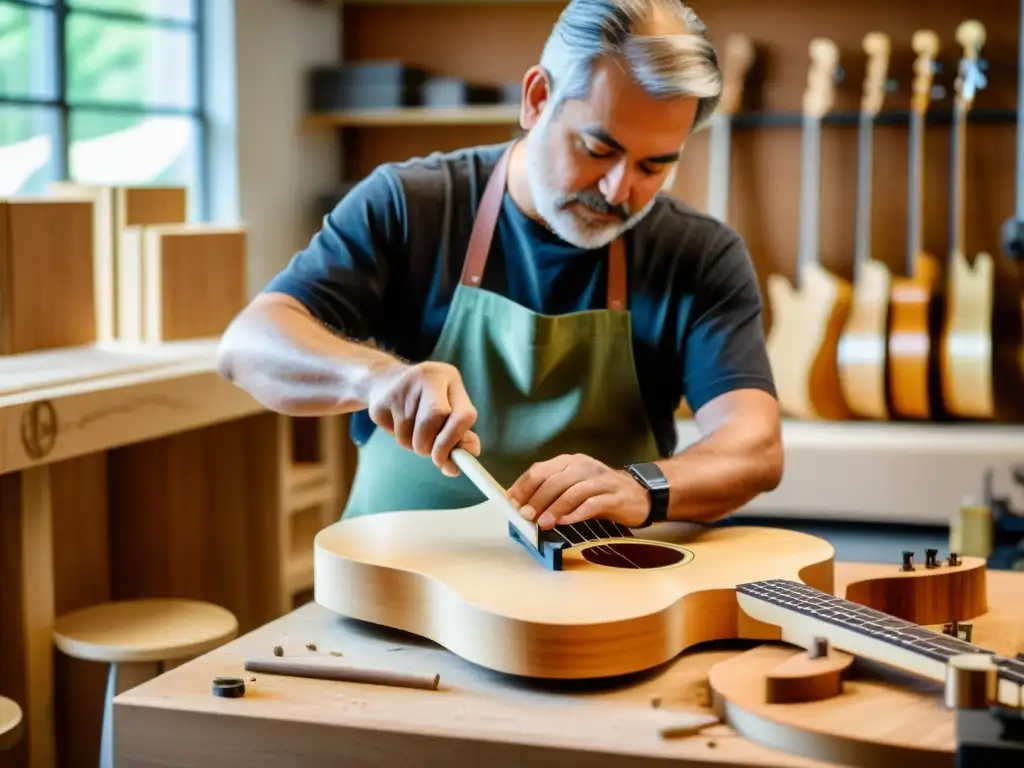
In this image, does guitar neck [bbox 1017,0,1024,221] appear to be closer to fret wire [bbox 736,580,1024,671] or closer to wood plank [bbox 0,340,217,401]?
wood plank [bbox 0,340,217,401]

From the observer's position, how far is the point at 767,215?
458cm

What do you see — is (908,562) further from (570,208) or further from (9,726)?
(9,726)

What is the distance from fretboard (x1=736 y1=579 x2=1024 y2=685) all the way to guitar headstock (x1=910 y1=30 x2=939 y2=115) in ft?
10.4

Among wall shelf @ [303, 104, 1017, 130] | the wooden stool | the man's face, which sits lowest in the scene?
the wooden stool

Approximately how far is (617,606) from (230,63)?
3327mm

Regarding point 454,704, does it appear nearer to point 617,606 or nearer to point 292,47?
point 617,606

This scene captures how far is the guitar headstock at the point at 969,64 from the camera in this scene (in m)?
4.12

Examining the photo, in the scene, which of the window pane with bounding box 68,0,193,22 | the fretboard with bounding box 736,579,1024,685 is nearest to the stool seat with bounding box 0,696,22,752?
the fretboard with bounding box 736,579,1024,685

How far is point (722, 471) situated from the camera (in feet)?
5.94

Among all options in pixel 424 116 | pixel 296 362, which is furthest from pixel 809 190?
pixel 296 362

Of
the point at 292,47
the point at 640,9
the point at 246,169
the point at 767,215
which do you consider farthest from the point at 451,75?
the point at 640,9

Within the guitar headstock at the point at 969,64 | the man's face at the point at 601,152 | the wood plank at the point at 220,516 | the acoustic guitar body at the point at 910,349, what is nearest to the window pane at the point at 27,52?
the wood plank at the point at 220,516

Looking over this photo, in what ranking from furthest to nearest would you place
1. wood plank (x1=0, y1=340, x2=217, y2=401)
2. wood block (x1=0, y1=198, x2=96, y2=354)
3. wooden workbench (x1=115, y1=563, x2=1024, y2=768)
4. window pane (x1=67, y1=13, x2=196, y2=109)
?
1. window pane (x1=67, y1=13, x2=196, y2=109)
2. wood block (x1=0, y1=198, x2=96, y2=354)
3. wood plank (x1=0, y1=340, x2=217, y2=401)
4. wooden workbench (x1=115, y1=563, x2=1024, y2=768)

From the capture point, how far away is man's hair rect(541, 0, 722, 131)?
1.76 metres
